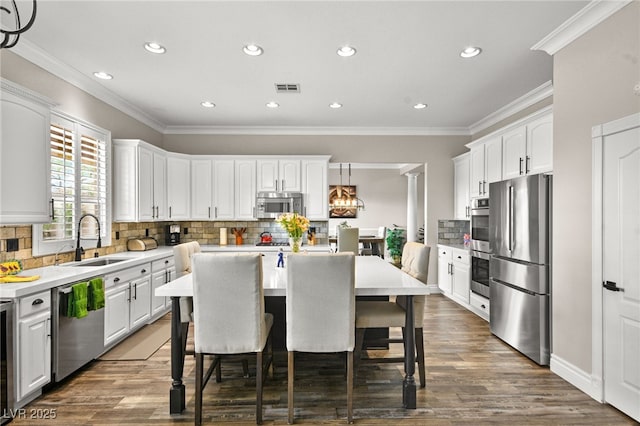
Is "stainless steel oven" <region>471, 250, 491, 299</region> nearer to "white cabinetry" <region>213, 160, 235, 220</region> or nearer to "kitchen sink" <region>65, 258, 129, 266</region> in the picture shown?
"white cabinetry" <region>213, 160, 235, 220</region>

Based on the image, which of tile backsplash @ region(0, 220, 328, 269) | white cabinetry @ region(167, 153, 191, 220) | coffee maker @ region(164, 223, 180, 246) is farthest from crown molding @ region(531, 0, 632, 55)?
coffee maker @ region(164, 223, 180, 246)

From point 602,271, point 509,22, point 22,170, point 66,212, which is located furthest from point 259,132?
point 602,271

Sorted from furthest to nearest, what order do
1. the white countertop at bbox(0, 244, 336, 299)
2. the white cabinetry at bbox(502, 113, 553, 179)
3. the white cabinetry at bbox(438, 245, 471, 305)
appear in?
the white cabinetry at bbox(438, 245, 471, 305) < the white cabinetry at bbox(502, 113, 553, 179) < the white countertop at bbox(0, 244, 336, 299)

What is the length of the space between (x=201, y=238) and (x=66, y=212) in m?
2.64

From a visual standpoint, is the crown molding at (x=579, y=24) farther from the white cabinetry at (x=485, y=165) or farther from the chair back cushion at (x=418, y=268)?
the chair back cushion at (x=418, y=268)

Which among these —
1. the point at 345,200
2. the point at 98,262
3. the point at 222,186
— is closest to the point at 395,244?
the point at 345,200

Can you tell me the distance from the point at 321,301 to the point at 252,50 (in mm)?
2262

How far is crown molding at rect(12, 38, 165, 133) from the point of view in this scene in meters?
3.19

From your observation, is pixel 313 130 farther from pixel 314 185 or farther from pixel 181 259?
pixel 181 259

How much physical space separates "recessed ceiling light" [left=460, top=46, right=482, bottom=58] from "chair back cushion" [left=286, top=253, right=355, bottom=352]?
2.19 metres

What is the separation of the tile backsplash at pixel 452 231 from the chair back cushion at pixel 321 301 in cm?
428

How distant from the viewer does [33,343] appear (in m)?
2.55

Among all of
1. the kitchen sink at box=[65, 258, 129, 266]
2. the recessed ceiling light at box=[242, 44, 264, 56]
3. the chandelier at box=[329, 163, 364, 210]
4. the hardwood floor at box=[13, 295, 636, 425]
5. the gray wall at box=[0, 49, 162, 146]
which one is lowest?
the hardwood floor at box=[13, 295, 636, 425]

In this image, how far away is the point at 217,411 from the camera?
2568 millimetres
